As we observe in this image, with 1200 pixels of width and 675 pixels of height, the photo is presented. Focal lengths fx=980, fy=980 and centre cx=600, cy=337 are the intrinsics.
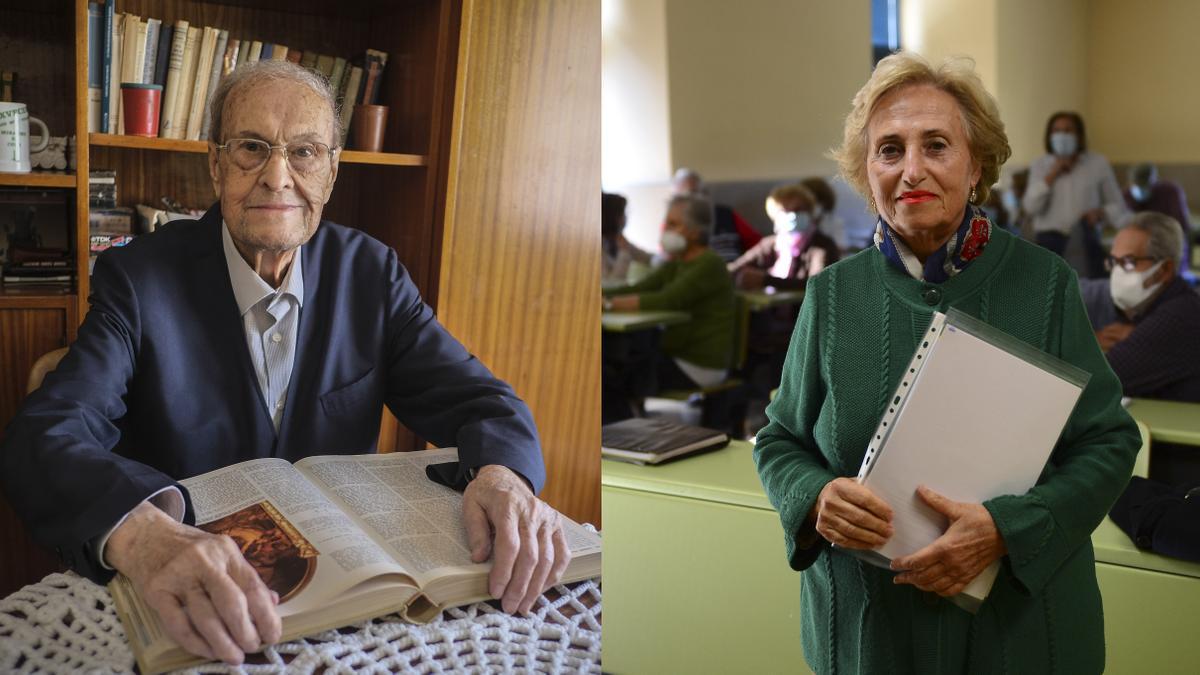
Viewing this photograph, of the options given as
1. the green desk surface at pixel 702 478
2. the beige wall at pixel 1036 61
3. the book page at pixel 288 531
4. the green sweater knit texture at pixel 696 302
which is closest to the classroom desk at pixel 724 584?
the green desk surface at pixel 702 478

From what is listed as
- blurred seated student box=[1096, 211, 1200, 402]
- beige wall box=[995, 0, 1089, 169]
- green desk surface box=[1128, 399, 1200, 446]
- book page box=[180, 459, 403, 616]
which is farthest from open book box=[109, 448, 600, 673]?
blurred seated student box=[1096, 211, 1200, 402]

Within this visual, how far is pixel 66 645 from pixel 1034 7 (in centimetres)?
139

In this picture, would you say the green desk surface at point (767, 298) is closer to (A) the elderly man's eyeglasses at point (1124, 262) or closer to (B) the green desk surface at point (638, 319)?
(B) the green desk surface at point (638, 319)

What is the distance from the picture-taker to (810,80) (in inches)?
57.5

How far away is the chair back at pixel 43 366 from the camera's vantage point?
91cm

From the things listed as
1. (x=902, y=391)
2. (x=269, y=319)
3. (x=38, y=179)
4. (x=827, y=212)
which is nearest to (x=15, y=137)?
(x=38, y=179)

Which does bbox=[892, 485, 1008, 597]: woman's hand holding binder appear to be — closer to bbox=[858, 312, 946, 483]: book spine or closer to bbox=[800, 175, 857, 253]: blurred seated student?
bbox=[858, 312, 946, 483]: book spine

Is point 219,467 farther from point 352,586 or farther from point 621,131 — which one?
point 621,131

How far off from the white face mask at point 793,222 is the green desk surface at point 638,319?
0.28 metres

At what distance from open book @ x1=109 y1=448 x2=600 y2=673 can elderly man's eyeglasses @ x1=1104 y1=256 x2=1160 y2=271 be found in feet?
4.27

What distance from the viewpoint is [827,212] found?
1.38 meters

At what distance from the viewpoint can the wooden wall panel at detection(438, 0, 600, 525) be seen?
114cm

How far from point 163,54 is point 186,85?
0.04 metres

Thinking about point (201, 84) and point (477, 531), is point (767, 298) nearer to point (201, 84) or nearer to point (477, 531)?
point (477, 531)
